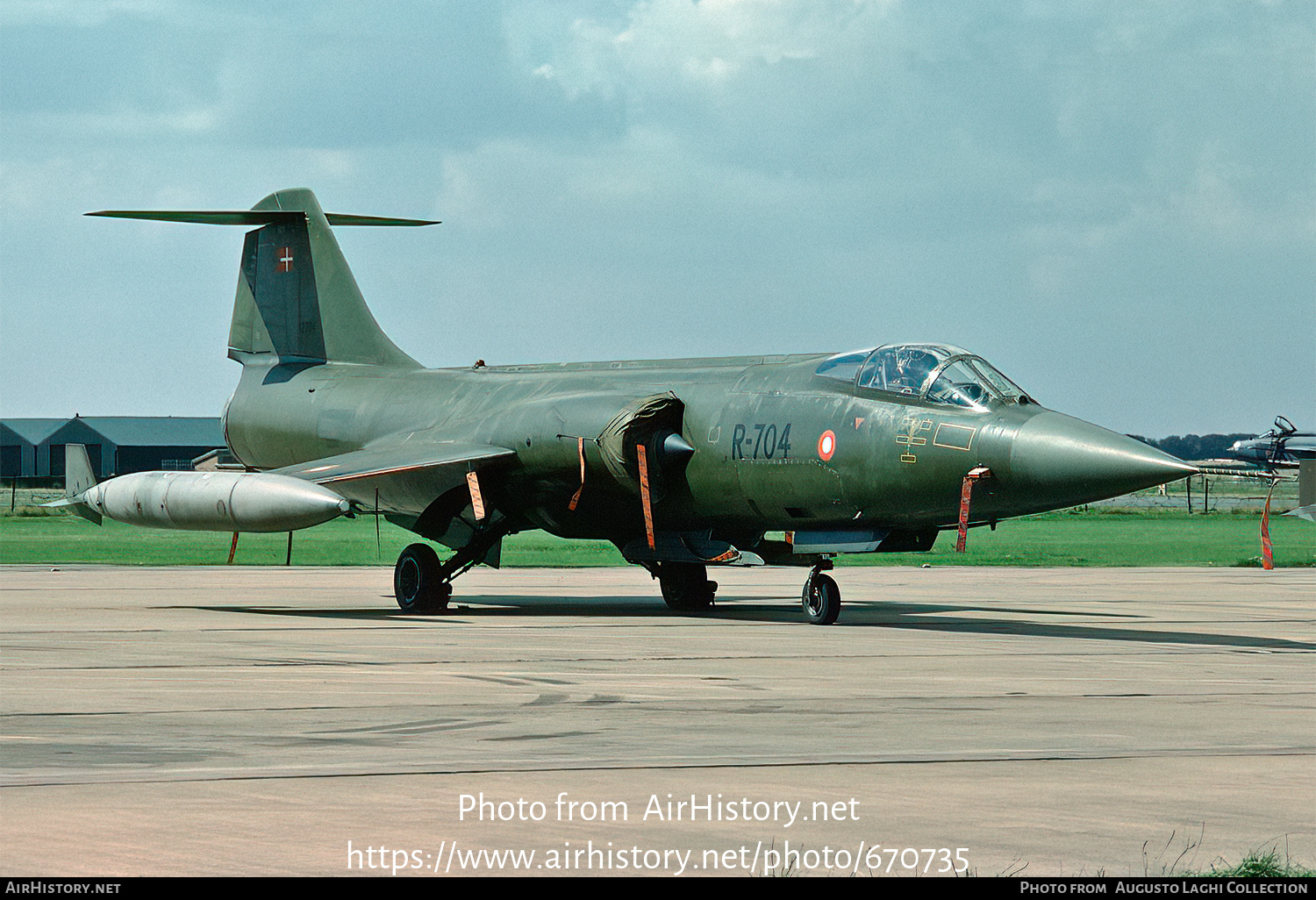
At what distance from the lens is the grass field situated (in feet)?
130

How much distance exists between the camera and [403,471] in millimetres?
22328

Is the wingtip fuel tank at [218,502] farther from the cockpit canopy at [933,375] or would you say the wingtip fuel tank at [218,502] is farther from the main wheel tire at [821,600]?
the cockpit canopy at [933,375]

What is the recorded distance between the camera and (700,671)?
14195 mm

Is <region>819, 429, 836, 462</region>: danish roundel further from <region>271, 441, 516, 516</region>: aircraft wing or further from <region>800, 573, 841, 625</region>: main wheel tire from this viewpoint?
<region>271, 441, 516, 516</region>: aircraft wing

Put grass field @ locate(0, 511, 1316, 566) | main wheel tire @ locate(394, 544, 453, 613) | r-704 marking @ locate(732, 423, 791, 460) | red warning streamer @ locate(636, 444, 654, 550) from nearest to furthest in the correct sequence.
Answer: r-704 marking @ locate(732, 423, 791, 460) < red warning streamer @ locate(636, 444, 654, 550) < main wheel tire @ locate(394, 544, 453, 613) < grass field @ locate(0, 511, 1316, 566)

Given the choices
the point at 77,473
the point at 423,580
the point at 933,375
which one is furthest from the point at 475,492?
the point at 77,473

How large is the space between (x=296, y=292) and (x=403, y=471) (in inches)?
293

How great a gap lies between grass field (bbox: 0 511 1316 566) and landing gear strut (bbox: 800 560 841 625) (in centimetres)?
1854

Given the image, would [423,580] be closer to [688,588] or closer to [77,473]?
[688,588]

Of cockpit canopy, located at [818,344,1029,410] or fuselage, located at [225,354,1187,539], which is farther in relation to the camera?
cockpit canopy, located at [818,344,1029,410]

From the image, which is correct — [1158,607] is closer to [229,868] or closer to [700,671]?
[700,671]

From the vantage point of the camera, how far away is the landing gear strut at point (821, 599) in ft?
66.1

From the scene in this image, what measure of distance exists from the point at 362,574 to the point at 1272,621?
58.2ft

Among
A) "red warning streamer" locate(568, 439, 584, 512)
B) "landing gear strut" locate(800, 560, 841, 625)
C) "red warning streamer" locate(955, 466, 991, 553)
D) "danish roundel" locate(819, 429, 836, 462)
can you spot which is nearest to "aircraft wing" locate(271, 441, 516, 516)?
"red warning streamer" locate(568, 439, 584, 512)
